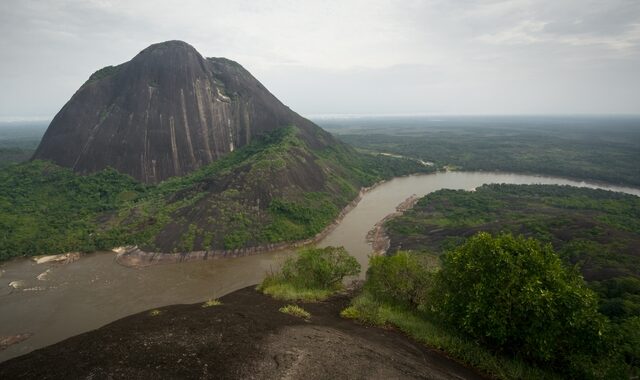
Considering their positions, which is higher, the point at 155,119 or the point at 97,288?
the point at 155,119

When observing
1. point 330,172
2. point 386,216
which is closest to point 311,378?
point 386,216

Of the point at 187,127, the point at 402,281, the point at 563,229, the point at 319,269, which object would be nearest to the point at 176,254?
the point at 319,269

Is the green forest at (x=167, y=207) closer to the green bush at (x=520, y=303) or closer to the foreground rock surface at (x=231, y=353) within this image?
the foreground rock surface at (x=231, y=353)

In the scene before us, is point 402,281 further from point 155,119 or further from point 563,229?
point 155,119

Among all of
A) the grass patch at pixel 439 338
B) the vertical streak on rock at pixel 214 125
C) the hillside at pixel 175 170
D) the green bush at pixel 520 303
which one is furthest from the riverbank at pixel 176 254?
the vertical streak on rock at pixel 214 125

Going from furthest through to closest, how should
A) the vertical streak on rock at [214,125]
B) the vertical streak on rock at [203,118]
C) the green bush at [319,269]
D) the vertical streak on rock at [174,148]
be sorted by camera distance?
the vertical streak on rock at [214,125], the vertical streak on rock at [203,118], the vertical streak on rock at [174,148], the green bush at [319,269]

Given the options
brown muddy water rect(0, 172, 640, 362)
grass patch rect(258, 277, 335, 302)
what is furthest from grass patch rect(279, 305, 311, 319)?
brown muddy water rect(0, 172, 640, 362)

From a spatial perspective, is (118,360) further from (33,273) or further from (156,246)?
(33,273)
